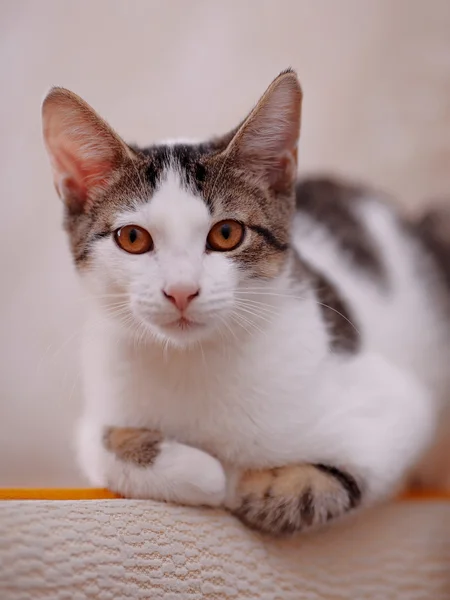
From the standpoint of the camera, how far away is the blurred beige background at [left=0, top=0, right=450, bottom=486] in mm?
1147

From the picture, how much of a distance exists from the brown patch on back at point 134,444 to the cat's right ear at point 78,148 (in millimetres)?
381

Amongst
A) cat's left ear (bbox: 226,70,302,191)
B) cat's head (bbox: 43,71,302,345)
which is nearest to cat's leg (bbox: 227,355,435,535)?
cat's head (bbox: 43,71,302,345)

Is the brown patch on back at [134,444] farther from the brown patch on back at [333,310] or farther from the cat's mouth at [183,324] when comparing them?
the brown patch on back at [333,310]

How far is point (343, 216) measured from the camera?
1.64 m

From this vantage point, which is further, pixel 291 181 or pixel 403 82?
pixel 403 82

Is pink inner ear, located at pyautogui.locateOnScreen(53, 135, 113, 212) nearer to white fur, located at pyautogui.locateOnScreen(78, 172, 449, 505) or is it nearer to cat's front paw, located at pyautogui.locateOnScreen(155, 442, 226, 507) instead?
white fur, located at pyautogui.locateOnScreen(78, 172, 449, 505)

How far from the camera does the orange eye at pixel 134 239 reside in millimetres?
972

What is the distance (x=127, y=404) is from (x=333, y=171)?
0.96m

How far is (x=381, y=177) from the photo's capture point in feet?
5.99

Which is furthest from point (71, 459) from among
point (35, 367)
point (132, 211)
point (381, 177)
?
point (381, 177)

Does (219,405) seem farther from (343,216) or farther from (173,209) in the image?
(343,216)

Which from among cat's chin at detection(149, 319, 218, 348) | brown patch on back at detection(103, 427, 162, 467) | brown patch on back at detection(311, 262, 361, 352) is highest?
brown patch on back at detection(311, 262, 361, 352)

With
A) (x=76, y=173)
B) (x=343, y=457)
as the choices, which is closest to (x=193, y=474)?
(x=343, y=457)

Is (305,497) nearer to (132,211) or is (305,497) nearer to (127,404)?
(127,404)
